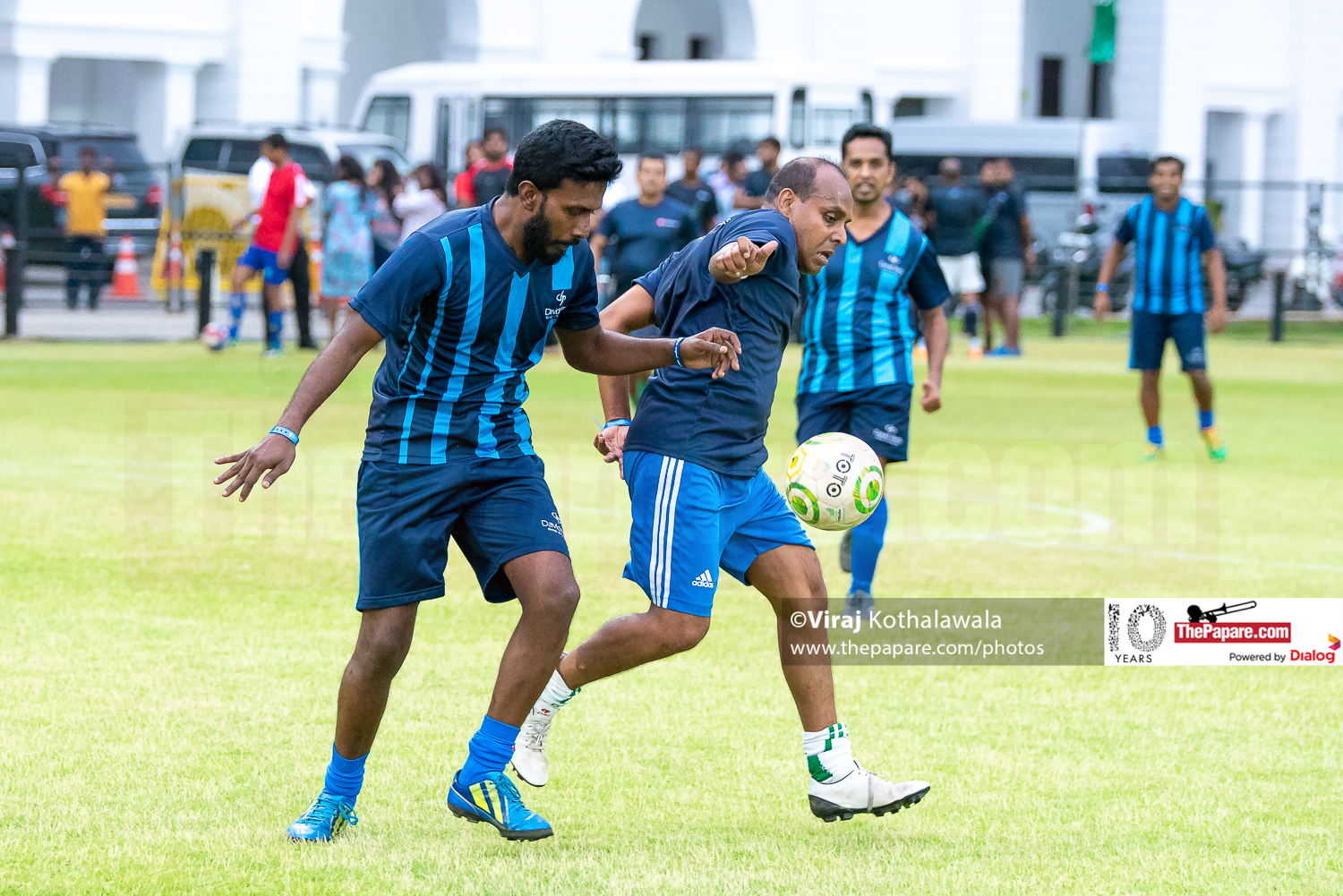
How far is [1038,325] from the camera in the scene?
1135 inches

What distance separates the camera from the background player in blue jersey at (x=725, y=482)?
5227 millimetres

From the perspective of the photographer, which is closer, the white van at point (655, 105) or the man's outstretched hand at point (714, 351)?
the man's outstretched hand at point (714, 351)

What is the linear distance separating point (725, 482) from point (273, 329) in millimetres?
14752

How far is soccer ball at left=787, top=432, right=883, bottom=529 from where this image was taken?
621cm

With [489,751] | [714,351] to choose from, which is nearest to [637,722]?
[489,751]

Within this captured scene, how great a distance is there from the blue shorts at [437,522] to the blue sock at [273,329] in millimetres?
14724

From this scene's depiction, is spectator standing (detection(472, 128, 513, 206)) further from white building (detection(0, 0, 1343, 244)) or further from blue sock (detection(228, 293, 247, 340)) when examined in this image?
white building (detection(0, 0, 1343, 244))

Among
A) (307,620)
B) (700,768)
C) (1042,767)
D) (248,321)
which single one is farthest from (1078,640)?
(248,321)

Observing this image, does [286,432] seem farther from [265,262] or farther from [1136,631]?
[265,262]

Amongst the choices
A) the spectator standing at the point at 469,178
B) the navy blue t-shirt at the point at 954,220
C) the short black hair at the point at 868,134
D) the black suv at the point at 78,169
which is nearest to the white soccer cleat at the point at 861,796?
the short black hair at the point at 868,134

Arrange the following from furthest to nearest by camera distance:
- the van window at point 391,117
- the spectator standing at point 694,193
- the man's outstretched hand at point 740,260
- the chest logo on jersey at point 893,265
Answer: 1. the van window at point 391,117
2. the spectator standing at point 694,193
3. the chest logo on jersey at point 893,265
4. the man's outstretched hand at point 740,260

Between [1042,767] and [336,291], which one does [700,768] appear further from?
[336,291]

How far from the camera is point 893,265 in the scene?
8.06m

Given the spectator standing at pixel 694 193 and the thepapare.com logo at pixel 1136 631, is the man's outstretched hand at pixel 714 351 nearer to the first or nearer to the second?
the thepapare.com logo at pixel 1136 631
